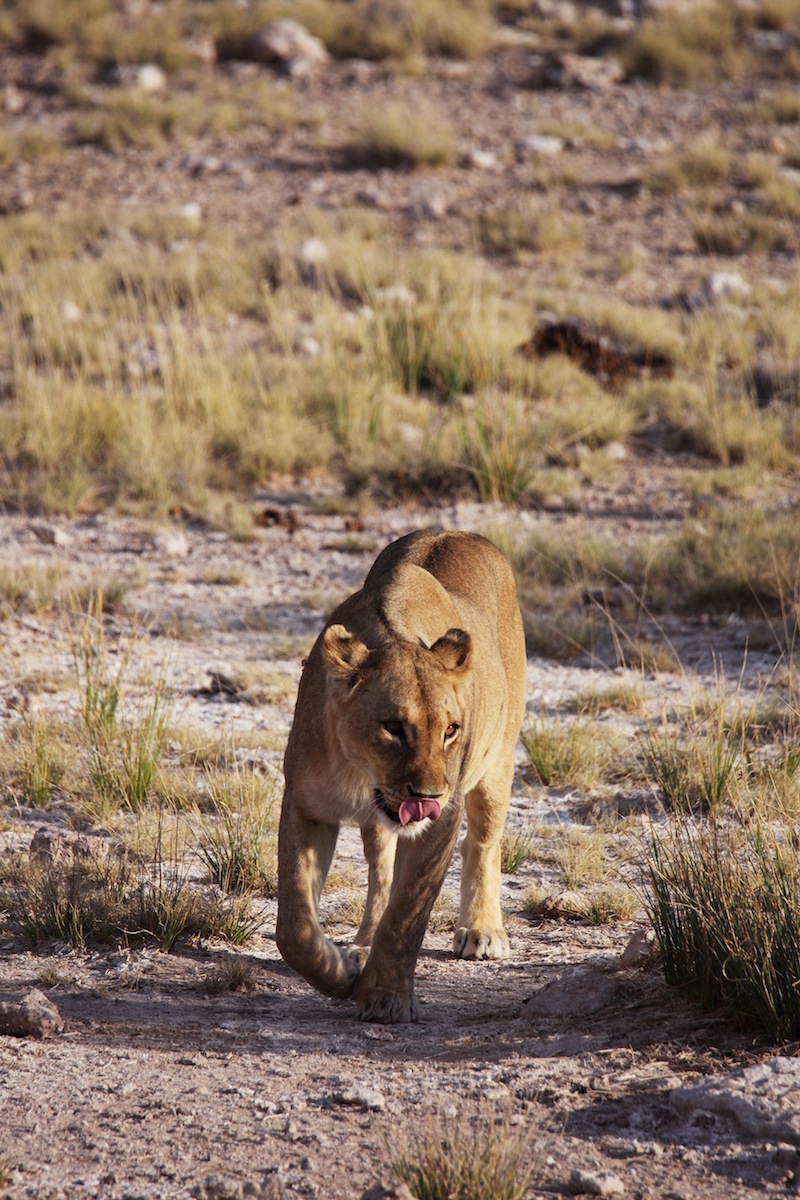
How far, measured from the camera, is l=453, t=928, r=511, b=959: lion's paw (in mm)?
5641

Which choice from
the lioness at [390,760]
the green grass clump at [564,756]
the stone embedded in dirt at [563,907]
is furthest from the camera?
the green grass clump at [564,756]

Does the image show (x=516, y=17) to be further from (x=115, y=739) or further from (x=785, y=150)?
(x=115, y=739)

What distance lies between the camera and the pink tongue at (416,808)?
4.38m

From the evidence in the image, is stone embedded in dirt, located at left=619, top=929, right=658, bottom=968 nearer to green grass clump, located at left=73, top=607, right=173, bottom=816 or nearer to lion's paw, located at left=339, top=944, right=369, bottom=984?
lion's paw, located at left=339, top=944, right=369, bottom=984

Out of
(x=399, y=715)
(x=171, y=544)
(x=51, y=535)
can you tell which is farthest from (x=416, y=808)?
(x=51, y=535)

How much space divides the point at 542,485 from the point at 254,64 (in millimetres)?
16046

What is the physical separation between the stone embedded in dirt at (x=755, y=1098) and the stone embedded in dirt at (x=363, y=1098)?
0.77 m

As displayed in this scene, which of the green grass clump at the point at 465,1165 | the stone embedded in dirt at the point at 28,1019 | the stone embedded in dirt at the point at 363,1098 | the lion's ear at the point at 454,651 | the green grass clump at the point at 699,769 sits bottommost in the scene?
A: the green grass clump at the point at 699,769

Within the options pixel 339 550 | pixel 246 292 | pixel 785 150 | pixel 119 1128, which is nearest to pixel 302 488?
pixel 339 550

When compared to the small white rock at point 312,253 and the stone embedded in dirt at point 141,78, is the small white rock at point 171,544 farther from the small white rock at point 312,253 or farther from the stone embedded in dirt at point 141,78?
the stone embedded in dirt at point 141,78

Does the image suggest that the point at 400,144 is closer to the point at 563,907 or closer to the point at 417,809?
the point at 563,907

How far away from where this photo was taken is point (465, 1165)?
3.45m

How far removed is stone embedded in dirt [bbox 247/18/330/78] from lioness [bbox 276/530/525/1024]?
22.0 metres

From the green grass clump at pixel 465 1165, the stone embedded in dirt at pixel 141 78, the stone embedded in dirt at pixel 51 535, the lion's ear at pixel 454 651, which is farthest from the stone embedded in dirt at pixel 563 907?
the stone embedded in dirt at pixel 141 78
